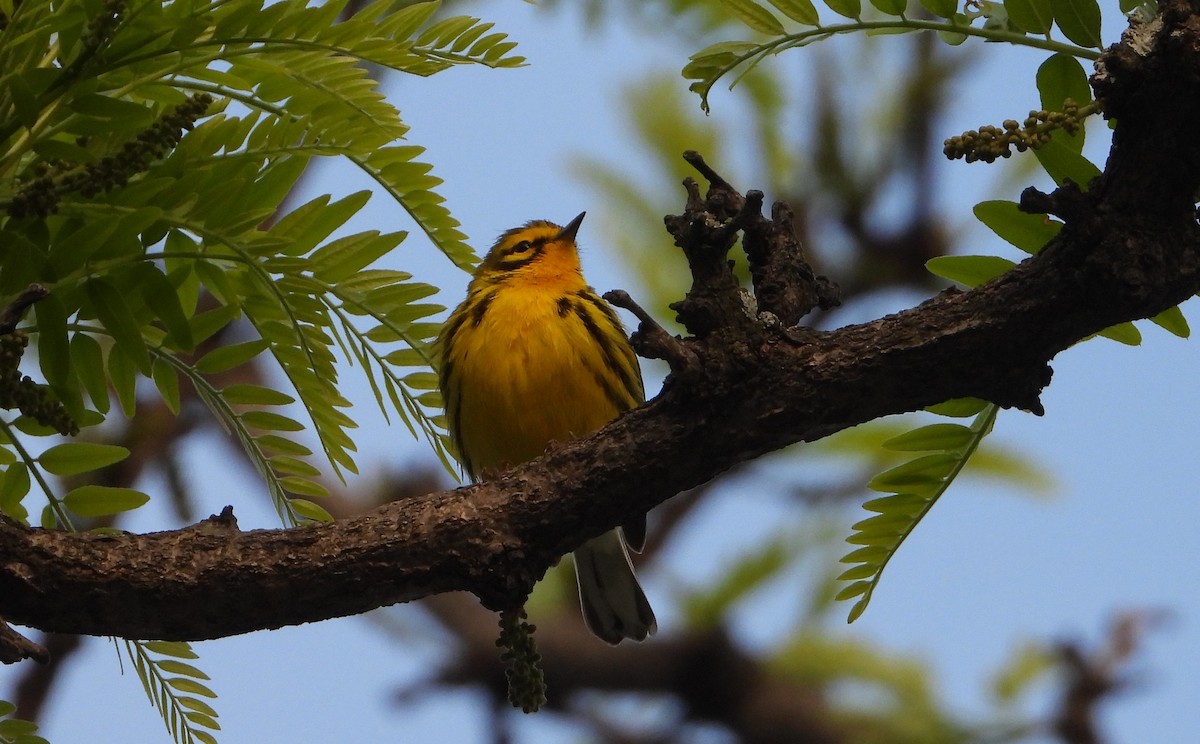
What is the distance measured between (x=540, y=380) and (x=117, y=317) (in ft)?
5.87

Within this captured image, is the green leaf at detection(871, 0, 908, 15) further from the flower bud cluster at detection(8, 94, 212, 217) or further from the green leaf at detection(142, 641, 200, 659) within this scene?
the green leaf at detection(142, 641, 200, 659)

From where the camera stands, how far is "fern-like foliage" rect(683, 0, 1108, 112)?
2.01 m

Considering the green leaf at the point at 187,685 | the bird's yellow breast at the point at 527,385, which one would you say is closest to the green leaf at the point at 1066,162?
the green leaf at the point at 187,685

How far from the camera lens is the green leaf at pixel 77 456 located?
2.21 m

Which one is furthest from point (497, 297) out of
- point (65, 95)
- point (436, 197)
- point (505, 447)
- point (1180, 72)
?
point (1180, 72)

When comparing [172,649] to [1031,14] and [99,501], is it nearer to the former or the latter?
[99,501]

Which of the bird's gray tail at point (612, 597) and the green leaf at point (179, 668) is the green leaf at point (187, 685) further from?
the bird's gray tail at point (612, 597)

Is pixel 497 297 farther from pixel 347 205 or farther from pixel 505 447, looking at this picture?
pixel 347 205

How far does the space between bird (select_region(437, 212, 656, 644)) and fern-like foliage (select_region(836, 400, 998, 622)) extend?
141 cm

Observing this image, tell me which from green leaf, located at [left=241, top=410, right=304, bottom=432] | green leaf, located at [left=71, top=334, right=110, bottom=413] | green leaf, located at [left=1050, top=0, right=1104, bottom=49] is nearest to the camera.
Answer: green leaf, located at [left=1050, top=0, right=1104, bottom=49]

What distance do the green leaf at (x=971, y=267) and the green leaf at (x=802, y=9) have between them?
45cm

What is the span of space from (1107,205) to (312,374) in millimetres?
1426

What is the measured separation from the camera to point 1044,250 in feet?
6.43

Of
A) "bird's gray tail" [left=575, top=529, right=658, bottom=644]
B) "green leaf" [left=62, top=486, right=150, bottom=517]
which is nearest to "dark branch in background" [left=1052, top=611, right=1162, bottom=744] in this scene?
"bird's gray tail" [left=575, top=529, right=658, bottom=644]
